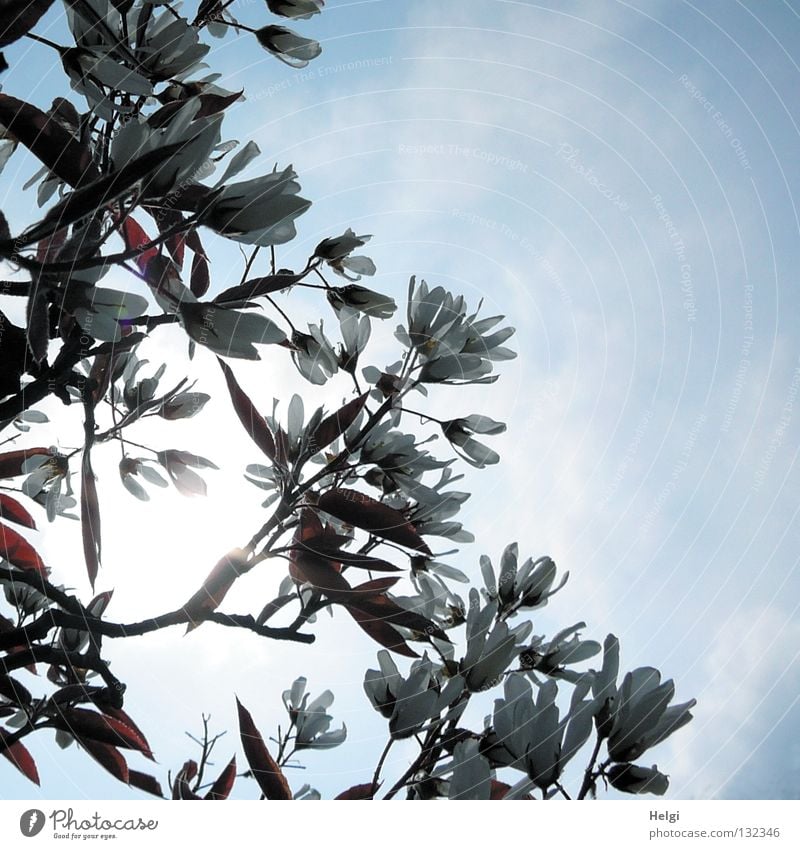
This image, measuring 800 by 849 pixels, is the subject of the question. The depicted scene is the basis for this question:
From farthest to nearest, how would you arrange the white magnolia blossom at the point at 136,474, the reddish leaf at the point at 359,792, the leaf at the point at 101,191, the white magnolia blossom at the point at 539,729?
1. the white magnolia blossom at the point at 136,474
2. the reddish leaf at the point at 359,792
3. the white magnolia blossom at the point at 539,729
4. the leaf at the point at 101,191

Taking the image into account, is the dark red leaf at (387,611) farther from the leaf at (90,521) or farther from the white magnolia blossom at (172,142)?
the white magnolia blossom at (172,142)

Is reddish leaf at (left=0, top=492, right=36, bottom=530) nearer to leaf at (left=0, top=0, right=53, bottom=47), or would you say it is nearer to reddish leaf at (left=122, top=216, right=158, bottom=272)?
reddish leaf at (left=122, top=216, right=158, bottom=272)

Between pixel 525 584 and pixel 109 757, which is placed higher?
pixel 525 584

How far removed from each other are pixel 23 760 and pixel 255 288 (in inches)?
20.2

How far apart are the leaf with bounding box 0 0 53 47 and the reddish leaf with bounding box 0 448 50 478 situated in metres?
0.37

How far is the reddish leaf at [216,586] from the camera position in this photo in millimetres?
543

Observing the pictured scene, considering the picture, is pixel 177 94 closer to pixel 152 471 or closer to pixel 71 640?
pixel 152 471

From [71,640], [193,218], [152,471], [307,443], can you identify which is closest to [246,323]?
[193,218]

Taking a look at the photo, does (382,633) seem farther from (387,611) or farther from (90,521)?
(90,521)

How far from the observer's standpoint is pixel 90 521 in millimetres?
491

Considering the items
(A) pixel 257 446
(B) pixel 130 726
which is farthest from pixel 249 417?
(B) pixel 130 726

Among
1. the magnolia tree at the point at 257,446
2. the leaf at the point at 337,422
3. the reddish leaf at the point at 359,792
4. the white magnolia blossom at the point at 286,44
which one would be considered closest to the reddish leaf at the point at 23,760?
the magnolia tree at the point at 257,446

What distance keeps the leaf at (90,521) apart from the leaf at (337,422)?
194 mm

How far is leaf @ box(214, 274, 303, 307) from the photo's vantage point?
1.39 feet
